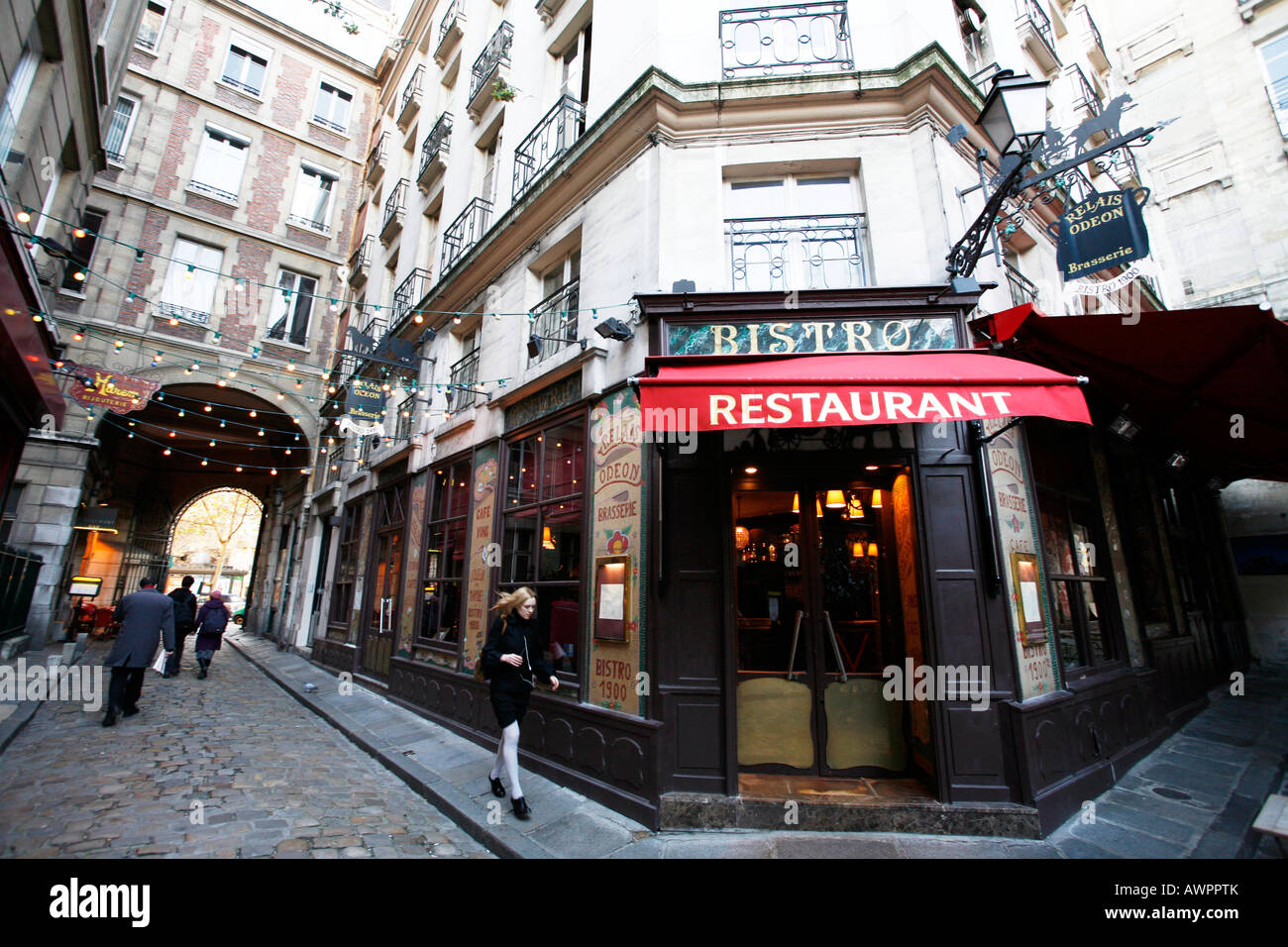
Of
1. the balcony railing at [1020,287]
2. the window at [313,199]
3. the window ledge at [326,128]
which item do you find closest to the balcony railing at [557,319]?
the balcony railing at [1020,287]

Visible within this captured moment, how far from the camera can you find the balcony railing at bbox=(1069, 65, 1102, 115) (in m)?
9.07

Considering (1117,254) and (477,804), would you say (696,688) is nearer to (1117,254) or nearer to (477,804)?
(477,804)

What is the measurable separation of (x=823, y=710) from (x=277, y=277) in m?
20.3

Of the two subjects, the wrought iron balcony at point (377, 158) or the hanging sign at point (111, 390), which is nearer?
the hanging sign at point (111, 390)

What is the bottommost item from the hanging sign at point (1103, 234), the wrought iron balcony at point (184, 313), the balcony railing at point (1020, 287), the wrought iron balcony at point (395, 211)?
the hanging sign at point (1103, 234)

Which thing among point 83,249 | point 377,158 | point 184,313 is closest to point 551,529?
point 184,313

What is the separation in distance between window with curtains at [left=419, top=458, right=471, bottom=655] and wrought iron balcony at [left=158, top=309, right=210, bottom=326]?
11.2 m

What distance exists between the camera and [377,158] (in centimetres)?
1702

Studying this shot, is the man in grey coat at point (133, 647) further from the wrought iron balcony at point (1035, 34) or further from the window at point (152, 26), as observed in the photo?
the window at point (152, 26)

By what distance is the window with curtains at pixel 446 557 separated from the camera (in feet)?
26.5

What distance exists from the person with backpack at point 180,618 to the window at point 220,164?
13.0m

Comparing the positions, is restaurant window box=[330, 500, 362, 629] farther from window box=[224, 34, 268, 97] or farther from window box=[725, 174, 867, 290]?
window box=[224, 34, 268, 97]

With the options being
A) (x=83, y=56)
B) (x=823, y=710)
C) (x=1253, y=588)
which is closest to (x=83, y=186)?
(x=83, y=56)

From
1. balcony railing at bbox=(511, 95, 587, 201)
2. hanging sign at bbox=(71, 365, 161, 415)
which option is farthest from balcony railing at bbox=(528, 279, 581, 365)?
hanging sign at bbox=(71, 365, 161, 415)
